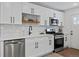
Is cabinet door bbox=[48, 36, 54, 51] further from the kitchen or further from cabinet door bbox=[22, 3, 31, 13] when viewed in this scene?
cabinet door bbox=[22, 3, 31, 13]

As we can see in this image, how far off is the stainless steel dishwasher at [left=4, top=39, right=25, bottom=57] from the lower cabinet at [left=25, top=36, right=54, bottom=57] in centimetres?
22

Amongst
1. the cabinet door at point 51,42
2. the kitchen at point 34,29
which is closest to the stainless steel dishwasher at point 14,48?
the kitchen at point 34,29

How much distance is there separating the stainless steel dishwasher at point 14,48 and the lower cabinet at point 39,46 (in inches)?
8.5

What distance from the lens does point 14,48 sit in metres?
3.22

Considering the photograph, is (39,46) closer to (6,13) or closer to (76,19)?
(6,13)

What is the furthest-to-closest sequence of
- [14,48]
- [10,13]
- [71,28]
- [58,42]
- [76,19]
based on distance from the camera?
1. [71,28]
2. [76,19]
3. [58,42]
4. [10,13]
5. [14,48]

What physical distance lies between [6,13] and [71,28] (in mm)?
4320

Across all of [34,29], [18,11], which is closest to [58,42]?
[34,29]

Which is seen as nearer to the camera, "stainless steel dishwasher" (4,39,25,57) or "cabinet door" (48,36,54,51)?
"stainless steel dishwasher" (4,39,25,57)

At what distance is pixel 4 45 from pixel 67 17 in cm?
469

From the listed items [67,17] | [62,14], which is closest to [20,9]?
[62,14]

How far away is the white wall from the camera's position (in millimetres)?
6238

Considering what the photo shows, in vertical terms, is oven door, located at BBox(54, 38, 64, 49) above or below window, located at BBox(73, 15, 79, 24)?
below

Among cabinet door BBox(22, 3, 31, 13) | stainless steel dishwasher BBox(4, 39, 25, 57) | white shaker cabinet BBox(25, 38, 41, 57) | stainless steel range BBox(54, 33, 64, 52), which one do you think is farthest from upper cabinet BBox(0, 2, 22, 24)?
stainless steel range BBox(54, 33, 64, 52)
